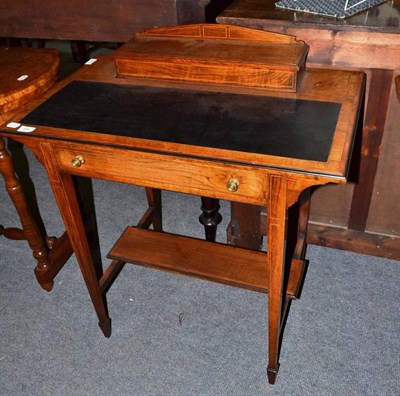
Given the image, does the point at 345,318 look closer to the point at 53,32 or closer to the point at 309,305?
the point at 309,305

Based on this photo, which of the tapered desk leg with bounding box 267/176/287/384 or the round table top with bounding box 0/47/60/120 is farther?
the round table top with bounding box 0/47/60/120

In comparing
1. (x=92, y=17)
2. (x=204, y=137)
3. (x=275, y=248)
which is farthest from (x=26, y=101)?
(x=275, y=248)

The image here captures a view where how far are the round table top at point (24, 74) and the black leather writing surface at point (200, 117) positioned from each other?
171 mm

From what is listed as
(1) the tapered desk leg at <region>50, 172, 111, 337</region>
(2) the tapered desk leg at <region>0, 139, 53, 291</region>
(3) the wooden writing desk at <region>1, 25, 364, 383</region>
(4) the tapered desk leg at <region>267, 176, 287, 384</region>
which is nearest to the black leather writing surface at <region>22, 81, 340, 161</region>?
(3) the wooden writing desk at <region>1, 25, 364, 383</region>

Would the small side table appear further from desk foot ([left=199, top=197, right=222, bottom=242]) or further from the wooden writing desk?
desk foot ([left=199, top=197, right=222, bottom=242])

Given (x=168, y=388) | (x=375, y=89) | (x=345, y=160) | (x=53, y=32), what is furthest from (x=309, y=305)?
(x=53, y=32)

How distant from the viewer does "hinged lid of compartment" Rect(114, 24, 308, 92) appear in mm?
1436

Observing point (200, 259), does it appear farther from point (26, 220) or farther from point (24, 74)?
point (24, 74)

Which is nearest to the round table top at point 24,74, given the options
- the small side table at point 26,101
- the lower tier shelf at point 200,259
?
the small side table at point 26,101

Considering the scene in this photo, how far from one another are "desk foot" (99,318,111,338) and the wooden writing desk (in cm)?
41

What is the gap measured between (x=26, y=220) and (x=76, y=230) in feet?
1.82

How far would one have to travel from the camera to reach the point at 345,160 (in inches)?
44.3

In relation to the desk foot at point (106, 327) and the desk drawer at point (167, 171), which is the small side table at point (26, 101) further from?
the desk foot at point (106, 327)

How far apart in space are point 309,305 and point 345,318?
16 cm
